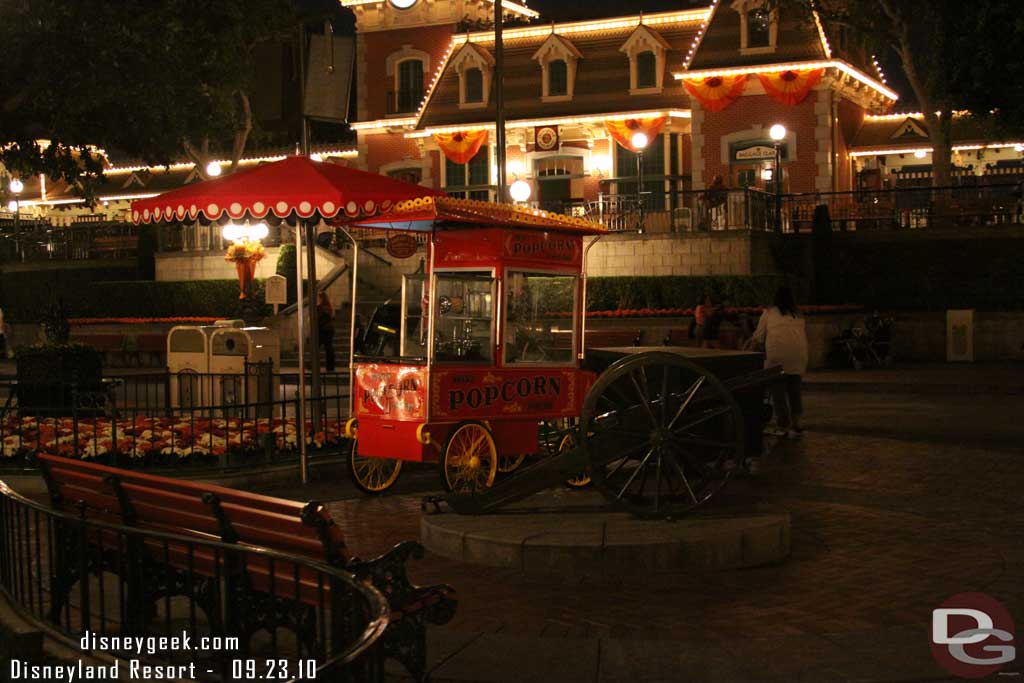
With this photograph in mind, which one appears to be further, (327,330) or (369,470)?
(327,330)

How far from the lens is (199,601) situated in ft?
19.9

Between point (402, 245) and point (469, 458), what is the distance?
7.94ft

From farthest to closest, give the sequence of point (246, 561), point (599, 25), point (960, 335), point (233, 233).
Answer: point (599, 25), point (233, 233), point (960, 335), point (246, 561)

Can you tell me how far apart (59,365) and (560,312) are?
8.85 meters

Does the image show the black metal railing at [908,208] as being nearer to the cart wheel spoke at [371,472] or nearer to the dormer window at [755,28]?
the dormer window at [755,28]

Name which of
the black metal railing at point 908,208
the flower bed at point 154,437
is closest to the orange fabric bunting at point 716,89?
the black metal railing at point 908,208

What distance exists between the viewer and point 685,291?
29156 millimetres

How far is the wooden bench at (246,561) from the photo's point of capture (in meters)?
5.34

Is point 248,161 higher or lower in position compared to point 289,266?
higher

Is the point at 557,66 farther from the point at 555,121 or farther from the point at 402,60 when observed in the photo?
the point at 402,60

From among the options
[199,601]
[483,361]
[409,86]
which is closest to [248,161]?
[409,86]

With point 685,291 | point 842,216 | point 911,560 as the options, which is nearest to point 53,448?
point 911,560

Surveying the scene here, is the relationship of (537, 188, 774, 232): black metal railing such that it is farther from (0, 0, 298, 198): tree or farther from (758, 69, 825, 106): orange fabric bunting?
(0, 0, 298, 198): tree

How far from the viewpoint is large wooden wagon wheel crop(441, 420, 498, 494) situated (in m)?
10.7
